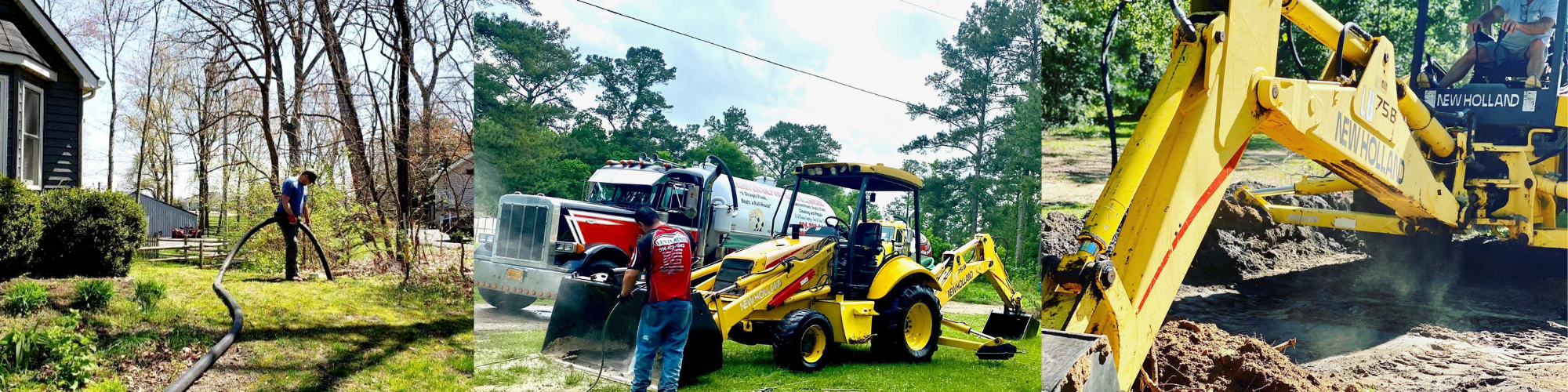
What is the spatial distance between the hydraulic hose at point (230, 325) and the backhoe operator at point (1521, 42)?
7.70 meters

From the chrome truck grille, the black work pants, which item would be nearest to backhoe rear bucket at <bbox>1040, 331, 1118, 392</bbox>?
the chrome truck grille

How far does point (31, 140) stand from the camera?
11.3ft

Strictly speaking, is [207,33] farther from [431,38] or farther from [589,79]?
[589,79]

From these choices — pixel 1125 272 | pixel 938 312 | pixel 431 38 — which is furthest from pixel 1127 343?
pixel 431 38

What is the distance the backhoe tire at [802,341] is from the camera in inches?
142

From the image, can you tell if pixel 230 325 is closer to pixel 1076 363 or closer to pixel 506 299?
pixel 506 299

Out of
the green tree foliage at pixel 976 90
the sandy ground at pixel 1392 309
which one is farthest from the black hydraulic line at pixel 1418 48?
the green tree foliage at pixel 976 90

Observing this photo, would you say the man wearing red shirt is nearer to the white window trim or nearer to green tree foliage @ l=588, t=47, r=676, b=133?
green tree foliage @ l=588, t=47, r=676, b=133

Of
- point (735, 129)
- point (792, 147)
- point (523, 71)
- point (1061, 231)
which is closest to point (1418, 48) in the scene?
point (1061, 231)

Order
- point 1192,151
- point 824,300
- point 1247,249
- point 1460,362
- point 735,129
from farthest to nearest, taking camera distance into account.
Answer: point 1247,249 < point 1460,362 < point 824,300 < point 735,129 < point 1192,151

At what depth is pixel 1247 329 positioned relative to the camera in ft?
18.3

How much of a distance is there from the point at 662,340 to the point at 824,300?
41.6 inches

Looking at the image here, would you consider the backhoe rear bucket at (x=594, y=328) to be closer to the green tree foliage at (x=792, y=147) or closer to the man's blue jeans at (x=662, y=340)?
the man's blue jeans at (x=662, y=340)

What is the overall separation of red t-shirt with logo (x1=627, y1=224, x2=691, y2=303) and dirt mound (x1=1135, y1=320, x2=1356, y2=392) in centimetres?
243
